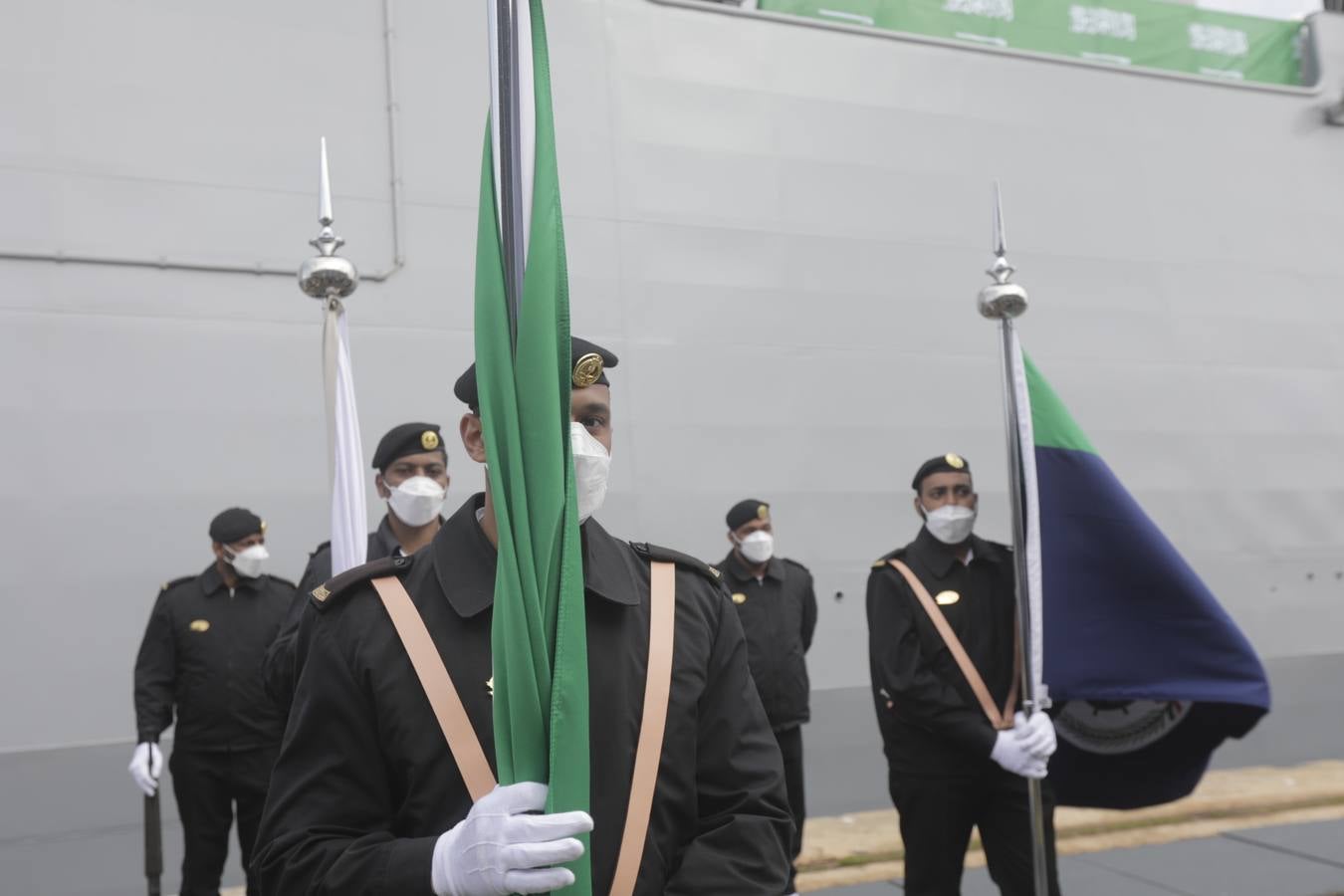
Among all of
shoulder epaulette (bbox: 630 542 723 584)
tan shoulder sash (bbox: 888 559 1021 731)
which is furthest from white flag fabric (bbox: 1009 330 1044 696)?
shoulder epaulette (bbox: 630 542 723 584)

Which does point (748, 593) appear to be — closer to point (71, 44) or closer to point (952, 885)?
point (952, 885)

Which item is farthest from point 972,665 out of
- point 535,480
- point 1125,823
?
point 1125,823

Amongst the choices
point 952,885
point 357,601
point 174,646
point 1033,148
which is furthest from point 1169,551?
point 1033,148

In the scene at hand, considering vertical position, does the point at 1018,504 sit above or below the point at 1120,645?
above

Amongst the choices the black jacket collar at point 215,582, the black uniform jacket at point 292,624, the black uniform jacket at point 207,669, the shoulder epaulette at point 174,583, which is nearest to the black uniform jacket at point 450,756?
the black uniform jacket at point 292,624

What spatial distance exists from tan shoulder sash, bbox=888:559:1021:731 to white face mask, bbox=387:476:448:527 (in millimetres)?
1640

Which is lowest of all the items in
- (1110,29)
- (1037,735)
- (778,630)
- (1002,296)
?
(1037,735)

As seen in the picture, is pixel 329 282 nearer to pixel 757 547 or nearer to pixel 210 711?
pixel 210 711

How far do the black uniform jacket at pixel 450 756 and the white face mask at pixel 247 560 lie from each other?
341cm

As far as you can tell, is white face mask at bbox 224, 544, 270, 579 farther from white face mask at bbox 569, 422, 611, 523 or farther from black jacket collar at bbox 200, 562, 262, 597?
white face mask at bbox 569, 422, 611, 523

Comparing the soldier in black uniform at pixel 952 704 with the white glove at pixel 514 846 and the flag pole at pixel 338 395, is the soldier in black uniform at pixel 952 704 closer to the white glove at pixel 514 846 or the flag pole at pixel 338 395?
the flag pole at pixel 338 395

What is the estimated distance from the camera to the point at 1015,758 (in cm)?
352

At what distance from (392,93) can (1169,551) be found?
4818 mm

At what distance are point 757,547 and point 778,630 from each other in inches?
17.0
